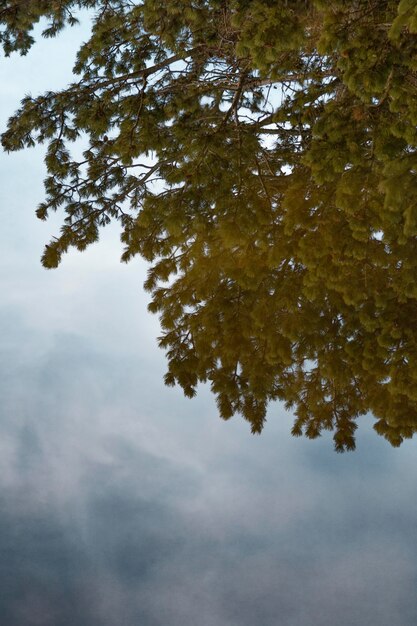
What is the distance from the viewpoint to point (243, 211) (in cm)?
704

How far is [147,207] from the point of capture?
7.51 m

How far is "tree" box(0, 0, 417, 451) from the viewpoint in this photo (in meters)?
6.46

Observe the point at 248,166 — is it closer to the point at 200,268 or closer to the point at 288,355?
the point at 200,268

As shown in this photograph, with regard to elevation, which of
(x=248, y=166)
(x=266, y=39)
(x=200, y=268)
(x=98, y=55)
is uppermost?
(x=98, y=55)

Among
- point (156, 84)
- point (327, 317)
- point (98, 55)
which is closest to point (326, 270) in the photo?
point (327, 317)

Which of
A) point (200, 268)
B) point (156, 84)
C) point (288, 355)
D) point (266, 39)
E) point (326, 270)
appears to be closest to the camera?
point (266, 39)

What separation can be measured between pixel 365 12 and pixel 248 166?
112 inches

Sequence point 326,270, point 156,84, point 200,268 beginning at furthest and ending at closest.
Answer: point 200,268 < point 156,84 < point 326,270

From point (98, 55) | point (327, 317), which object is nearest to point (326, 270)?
point (327, 317)

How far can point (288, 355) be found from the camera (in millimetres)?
7184

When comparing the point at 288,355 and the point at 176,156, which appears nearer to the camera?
the point at 288,355

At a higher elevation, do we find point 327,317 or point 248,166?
point 248,166

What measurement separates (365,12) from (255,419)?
4850 millimetres

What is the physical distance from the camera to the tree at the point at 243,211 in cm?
646
